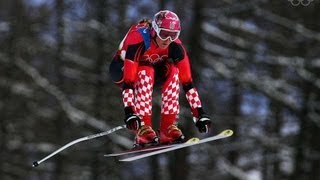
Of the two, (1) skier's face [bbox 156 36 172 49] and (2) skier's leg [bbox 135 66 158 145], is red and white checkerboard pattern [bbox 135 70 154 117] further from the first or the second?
(1) skier's face [bbox 156 36 172 49]

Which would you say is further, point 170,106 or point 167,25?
point 170,106

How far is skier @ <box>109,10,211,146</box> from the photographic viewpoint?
27.7 ft

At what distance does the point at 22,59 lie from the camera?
29.5m

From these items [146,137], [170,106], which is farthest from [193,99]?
[146,137]

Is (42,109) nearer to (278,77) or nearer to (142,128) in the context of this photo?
(278,77)

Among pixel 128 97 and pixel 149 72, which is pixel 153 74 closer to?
pixel 149 72

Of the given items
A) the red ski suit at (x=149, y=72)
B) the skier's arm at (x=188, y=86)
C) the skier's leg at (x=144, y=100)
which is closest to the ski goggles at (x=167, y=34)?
the red ski suit at (x=149, y=72)

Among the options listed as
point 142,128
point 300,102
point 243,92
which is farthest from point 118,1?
point 142,128

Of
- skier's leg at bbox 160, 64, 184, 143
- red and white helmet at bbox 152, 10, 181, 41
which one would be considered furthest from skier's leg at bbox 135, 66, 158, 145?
red and white helmet at bbox 152, 10, 181, 41

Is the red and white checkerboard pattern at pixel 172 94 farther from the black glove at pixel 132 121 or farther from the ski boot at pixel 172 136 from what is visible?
the black glove at pixel 132 121

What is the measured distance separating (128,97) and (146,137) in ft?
2.02

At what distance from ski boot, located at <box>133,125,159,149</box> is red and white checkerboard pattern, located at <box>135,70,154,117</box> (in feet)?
0.73

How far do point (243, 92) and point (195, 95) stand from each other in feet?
54.7

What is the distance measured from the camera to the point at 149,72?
28.7 feet
